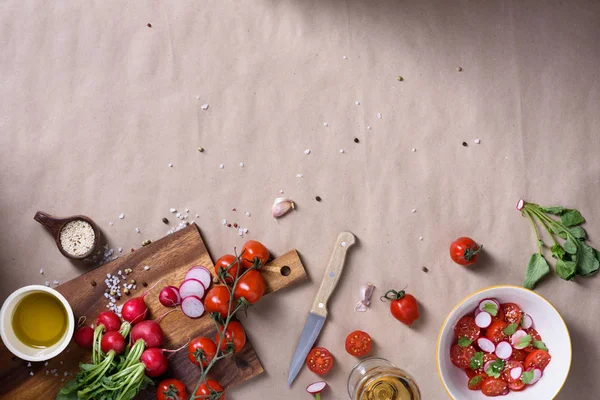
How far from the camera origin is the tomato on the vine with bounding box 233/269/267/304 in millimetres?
1458

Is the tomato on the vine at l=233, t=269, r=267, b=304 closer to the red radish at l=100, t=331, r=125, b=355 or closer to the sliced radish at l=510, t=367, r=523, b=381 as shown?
the red radish at l=100, t=331, r=125, b=355

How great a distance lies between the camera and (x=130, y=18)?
1578mm

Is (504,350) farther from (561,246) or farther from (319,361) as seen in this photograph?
(319,361)

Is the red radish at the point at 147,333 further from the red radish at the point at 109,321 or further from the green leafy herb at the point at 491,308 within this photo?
the green leafy herb at the point at 491,308

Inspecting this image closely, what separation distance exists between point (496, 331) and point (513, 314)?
0.22 ft

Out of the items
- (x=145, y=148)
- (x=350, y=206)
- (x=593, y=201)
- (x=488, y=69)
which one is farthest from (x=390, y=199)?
(x=145, y=148)

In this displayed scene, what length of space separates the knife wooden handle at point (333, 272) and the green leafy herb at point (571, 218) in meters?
0.60

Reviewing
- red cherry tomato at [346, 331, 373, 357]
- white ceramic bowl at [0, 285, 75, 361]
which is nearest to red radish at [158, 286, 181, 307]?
white ceramic bowl at [0, 285, 75, 361]

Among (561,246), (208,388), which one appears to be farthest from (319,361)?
(561,246)

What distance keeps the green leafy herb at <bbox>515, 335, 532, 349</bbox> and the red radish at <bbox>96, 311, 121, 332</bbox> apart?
1.05 m

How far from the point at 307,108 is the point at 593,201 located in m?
0.86

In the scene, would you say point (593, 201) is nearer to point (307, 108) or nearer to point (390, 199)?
point (390, 199)

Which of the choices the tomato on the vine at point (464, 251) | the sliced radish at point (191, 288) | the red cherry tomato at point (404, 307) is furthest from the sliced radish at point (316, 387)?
the tomato on the vine at point (464, 251)

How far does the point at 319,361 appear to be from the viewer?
1522 millimetres
